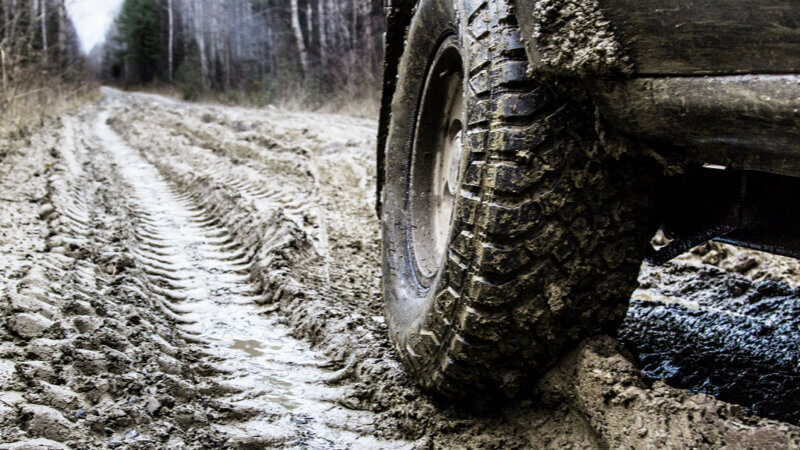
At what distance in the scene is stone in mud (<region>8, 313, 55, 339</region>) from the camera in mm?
1851

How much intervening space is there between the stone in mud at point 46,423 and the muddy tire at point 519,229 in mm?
920

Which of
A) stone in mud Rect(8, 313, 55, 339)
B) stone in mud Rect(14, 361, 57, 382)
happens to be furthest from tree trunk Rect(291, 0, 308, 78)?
stone in mud Rect(14, 361, 57, 382)

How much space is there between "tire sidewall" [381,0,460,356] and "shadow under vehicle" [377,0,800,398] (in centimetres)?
2

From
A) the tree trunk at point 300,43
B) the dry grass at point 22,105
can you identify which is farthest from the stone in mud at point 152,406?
the tree trunk at point 300,43

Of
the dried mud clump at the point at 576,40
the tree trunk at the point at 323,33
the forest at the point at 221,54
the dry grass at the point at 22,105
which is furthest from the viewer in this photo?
the tree trunk at the point at 323,33

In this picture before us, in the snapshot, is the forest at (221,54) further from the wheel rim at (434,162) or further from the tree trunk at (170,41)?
the wheel rim at (434,162)

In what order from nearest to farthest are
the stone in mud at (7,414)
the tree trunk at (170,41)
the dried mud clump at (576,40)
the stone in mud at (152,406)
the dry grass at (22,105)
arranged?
the dried mud clump at (576,40)
the stone in mud at (7,414)
the stone in mud at (152,406)
the dry grass at (22,105)
the tree trunk at (170,41)

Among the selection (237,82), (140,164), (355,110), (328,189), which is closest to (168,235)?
(328,189)

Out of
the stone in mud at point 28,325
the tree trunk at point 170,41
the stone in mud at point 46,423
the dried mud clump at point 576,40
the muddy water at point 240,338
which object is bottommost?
the muddy water at point 240,338

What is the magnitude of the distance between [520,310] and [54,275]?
72.5 inches

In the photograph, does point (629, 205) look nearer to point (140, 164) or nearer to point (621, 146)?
point (621, 146)

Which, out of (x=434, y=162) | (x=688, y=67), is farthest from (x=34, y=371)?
(x=688, y=67)

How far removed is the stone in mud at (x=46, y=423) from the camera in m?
1.44

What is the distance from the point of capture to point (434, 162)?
91.7 inches
